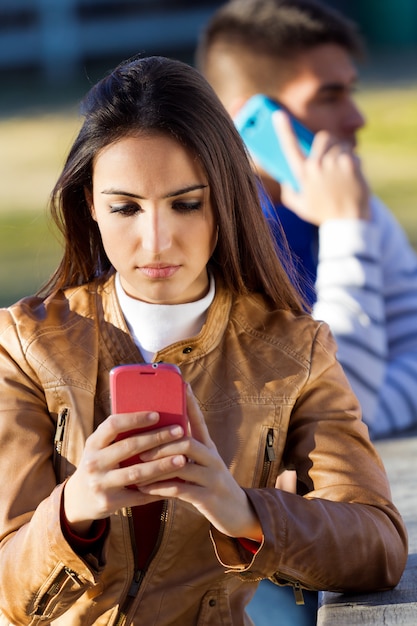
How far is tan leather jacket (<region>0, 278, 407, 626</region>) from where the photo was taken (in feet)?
6.93

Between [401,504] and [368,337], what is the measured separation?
2.48ft

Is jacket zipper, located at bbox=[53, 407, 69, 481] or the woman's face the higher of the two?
the woman's face

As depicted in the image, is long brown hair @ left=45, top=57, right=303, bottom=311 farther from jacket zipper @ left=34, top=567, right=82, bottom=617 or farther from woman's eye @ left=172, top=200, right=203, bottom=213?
jacket zipper @ left=34, top=567, right=82, bottom=617

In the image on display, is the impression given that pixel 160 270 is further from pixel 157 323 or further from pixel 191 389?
pixel 191 389

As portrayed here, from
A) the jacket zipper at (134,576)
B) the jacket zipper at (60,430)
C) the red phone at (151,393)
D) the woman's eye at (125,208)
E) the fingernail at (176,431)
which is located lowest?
the jacket zipper at (134,576)

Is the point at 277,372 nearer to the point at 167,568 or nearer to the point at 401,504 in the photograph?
the point at 167,568

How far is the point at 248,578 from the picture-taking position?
210 cm

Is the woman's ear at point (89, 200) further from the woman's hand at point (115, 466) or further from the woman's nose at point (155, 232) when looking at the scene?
the woman's hand at point (115, 466)

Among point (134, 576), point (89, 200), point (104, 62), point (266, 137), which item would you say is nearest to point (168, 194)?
point (89, 200)

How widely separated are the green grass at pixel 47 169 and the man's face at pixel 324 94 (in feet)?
13.7

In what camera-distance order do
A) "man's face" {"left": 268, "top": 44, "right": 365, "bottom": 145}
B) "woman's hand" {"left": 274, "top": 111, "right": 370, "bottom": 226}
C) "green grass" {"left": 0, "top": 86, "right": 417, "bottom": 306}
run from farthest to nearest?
"green grass" {"left": 0, "top": 86, "right": 417, "bottom": 306}, "man's face" {"left": 268, "top": 44, "right": 365, "bottom": 145}, "woman's hand" {"left": 274, "top": 111, "right": 370, "bottom": 226}

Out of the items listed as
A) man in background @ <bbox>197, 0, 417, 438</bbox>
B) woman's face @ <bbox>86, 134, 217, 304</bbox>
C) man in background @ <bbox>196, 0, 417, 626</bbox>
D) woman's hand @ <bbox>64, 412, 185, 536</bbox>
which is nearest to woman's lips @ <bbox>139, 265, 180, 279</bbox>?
woman's face @ <bbox>86, 134, 217, 304</bbox>

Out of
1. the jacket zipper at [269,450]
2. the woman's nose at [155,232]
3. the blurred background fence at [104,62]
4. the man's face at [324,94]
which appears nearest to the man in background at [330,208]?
the man's face at [324,94]

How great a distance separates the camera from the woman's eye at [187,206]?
218 cm
